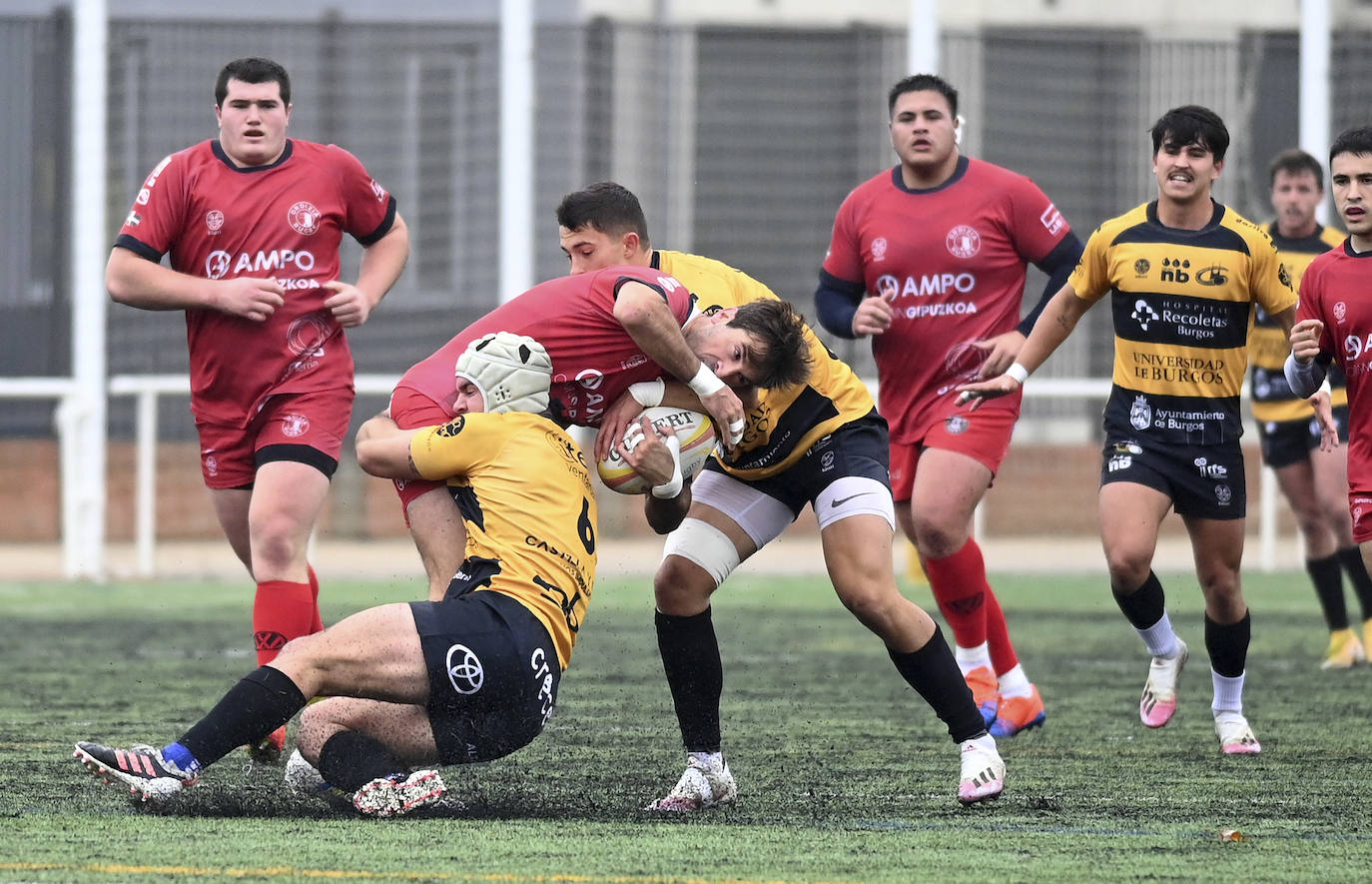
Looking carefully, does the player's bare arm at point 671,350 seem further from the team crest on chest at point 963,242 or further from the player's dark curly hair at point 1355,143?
the team crest on chest at point 963,242

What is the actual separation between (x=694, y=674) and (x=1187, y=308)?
78.7 inches

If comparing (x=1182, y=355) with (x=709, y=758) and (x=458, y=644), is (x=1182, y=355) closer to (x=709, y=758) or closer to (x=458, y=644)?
(x=709, y=758)

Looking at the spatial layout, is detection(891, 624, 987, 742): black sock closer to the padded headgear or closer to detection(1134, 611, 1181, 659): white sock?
the padded headgear

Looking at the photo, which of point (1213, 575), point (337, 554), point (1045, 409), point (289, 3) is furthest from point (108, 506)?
point (1213, 575)

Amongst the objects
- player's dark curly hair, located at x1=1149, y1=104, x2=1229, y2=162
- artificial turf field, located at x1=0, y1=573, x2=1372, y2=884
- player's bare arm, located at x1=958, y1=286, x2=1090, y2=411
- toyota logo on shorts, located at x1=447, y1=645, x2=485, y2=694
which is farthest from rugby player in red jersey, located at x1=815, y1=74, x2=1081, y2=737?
toyota logo on shorts, located at x1=447, y1=645, x2=485, y2=694

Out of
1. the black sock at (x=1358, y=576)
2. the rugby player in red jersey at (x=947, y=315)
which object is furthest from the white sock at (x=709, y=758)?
the black sock at (x=1358, y=576)

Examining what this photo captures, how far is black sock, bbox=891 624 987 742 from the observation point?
5.18 meters

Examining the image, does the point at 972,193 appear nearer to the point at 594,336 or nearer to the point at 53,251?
the point at 594,336

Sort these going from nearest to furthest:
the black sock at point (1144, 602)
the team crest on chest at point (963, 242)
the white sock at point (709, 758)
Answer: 1. the white sock at point (709, 758)
2. the black sock at point (1144, 602)
3. the team crest on chest at point (963, 242)

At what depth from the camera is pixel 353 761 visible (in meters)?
4.75

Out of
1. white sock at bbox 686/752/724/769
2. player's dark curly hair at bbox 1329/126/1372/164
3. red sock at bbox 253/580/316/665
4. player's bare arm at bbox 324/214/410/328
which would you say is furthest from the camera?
player's bare arm at bbox 324/214/410/328

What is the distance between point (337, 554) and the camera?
15.4 meters

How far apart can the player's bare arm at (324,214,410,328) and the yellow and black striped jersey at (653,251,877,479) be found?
3.64 feet

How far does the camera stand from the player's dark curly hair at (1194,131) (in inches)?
242
